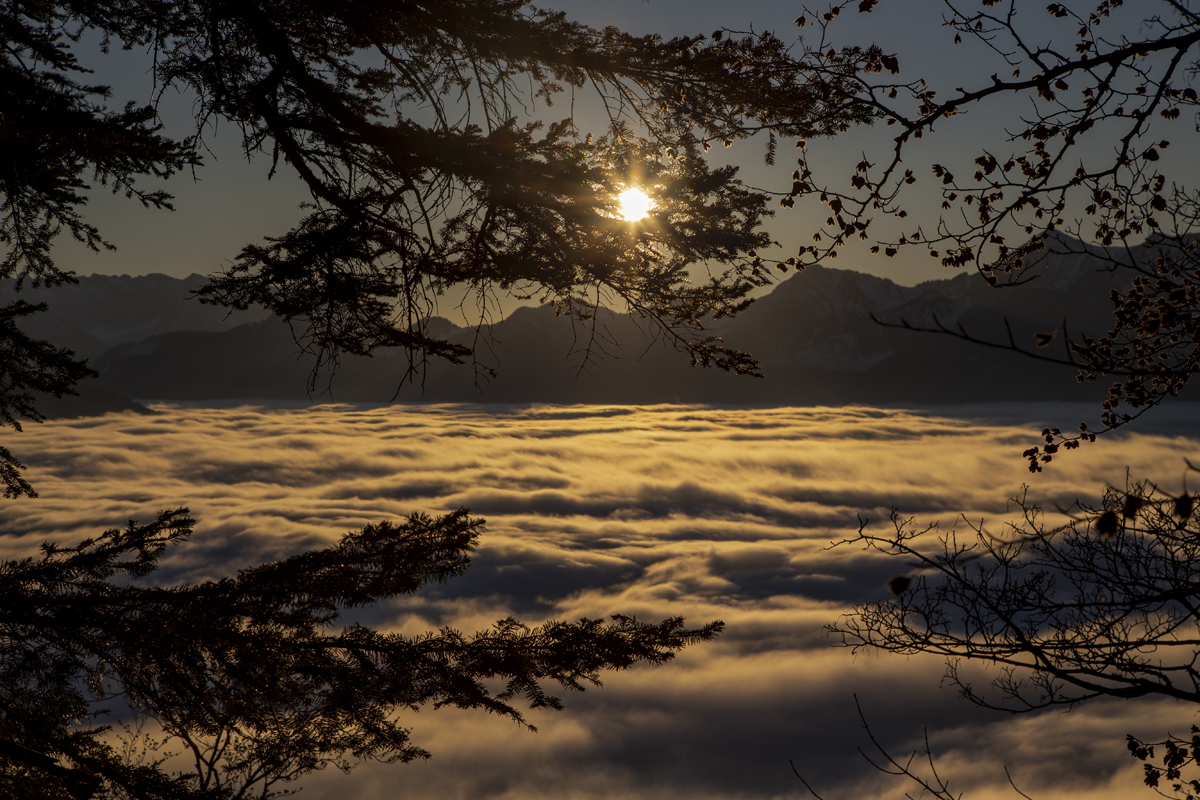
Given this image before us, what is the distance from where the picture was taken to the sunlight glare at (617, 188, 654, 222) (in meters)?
5.80

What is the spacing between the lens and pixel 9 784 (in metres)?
4.23

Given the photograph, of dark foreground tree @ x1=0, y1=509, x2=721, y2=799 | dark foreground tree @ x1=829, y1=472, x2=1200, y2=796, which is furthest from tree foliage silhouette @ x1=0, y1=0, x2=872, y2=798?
dark foreground tree @ x1=829, y1=472, x2=1200, y2=796

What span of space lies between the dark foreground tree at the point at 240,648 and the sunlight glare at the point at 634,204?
10.3ft

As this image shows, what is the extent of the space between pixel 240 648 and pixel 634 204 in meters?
4.94

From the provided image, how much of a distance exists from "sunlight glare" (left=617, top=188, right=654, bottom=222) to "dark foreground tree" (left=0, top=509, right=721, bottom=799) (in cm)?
314

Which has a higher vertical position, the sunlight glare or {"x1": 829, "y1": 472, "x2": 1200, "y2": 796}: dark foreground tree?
the sunlight glare

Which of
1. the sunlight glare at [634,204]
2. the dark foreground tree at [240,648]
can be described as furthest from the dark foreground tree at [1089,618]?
the sunlight glare at [634,204]

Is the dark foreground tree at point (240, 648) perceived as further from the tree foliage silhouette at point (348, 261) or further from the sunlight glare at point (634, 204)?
the sunlight glare at point (634, 204)

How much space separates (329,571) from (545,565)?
147816 mm

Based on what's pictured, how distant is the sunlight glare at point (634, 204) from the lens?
5.80 metres

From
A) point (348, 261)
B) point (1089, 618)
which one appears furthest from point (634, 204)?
point (1089, 618)

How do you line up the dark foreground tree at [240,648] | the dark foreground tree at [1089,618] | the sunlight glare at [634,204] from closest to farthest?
the dark foreground tree at [240,648]
the dark foreground tree at [1089,618]
the sunlight glare at [634,204]

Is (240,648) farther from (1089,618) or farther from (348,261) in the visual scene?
(1089,618)

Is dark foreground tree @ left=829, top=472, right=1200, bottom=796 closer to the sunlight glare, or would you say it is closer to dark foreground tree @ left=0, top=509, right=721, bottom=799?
dark foreground tree @ left=0, top=509, right=721, bottom=799
